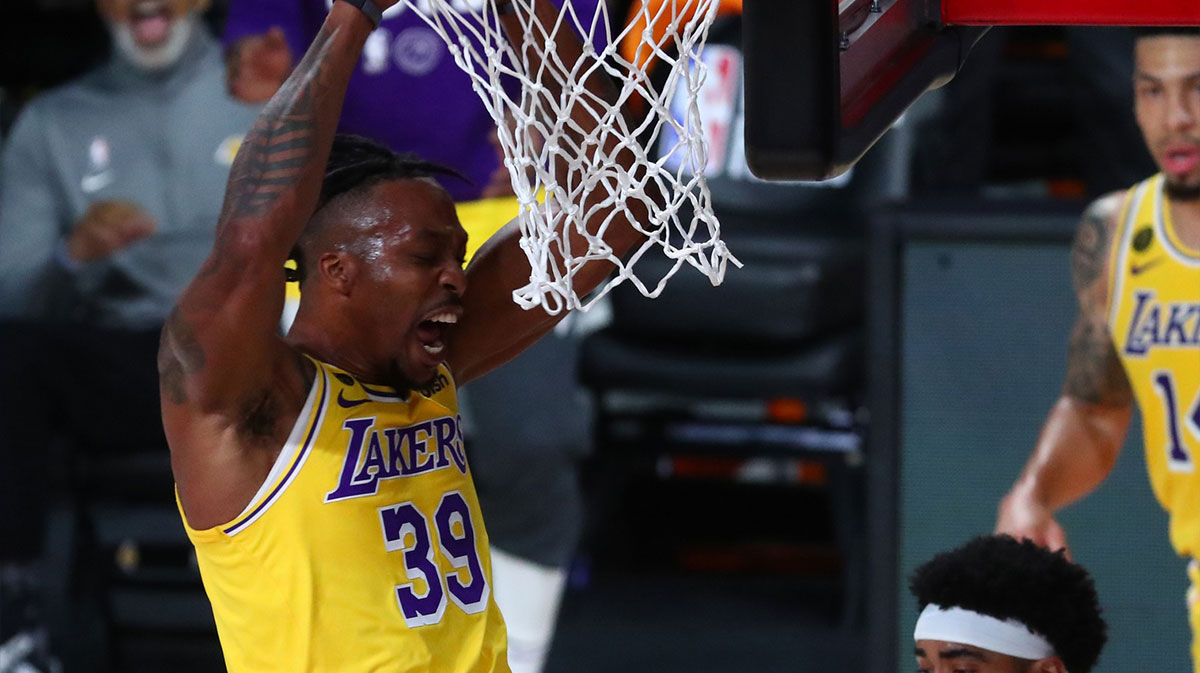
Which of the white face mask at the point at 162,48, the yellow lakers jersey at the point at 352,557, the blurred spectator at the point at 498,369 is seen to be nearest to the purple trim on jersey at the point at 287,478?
the yellow lakers jersey at the point at 352,557

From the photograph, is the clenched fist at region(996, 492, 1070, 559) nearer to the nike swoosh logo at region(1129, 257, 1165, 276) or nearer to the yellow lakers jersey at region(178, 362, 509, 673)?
the nike swoosh logo at region(1129, 257, 1165, 276)

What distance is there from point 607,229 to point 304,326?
0.54 m

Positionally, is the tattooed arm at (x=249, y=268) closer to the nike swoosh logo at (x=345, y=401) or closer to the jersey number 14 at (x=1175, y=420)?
the nike swoosh logo at (x=345, y=401)

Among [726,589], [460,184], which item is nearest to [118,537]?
[460,184]

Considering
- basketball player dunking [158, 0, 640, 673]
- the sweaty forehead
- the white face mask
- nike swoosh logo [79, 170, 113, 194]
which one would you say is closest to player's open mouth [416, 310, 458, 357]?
basketball player dunking [158, 0, 640, 673]

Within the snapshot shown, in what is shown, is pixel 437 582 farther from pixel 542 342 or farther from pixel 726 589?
pixel 726 589

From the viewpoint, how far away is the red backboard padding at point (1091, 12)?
243 centimetres

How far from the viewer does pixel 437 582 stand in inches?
110

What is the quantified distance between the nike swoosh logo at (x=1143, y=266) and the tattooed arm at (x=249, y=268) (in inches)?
80.6

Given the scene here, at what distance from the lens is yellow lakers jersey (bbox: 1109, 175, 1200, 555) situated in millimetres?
3793

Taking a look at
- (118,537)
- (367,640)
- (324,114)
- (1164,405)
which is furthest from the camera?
(118,537)

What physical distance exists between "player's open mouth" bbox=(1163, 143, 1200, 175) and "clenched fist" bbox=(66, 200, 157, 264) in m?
2.97

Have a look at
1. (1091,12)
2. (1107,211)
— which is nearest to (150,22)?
(1107,211)

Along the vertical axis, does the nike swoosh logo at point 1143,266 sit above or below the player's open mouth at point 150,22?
below
